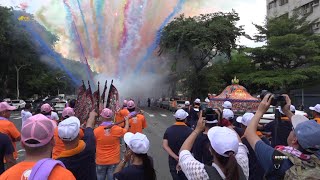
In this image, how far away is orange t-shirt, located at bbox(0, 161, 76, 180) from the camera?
2505mm

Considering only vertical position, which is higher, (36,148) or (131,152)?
(36,148)

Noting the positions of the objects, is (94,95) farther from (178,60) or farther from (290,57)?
(178,60)

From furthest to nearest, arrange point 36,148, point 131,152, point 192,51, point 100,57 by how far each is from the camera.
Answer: point 192,51 → point 100,57 → point 131,152 → point 36,148

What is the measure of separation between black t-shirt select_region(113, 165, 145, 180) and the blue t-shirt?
58.1 inches

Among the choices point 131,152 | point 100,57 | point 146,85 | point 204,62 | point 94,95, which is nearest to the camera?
point 131,152

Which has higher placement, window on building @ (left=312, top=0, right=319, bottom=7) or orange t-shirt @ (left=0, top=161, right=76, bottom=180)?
window on building @ (left=312, top=0, right=319, bottom=7)

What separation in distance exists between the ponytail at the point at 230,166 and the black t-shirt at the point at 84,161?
1.92m

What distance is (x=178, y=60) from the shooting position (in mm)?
37438

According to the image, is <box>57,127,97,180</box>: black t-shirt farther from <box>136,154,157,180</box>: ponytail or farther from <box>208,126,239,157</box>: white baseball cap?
<box>208,126,239,157</box>: white baseball cap

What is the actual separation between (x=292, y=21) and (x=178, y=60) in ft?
34.9

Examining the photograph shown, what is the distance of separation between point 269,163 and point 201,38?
120ft

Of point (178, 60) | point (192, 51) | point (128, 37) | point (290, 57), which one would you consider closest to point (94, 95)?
point (128, 37)

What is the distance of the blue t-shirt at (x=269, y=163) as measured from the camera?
2857 millimetres

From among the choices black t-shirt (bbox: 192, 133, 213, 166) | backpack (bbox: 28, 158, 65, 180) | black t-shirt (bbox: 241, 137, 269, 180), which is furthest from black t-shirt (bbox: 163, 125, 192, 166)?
backpack (bbox: 28, 158, 65, 180)
